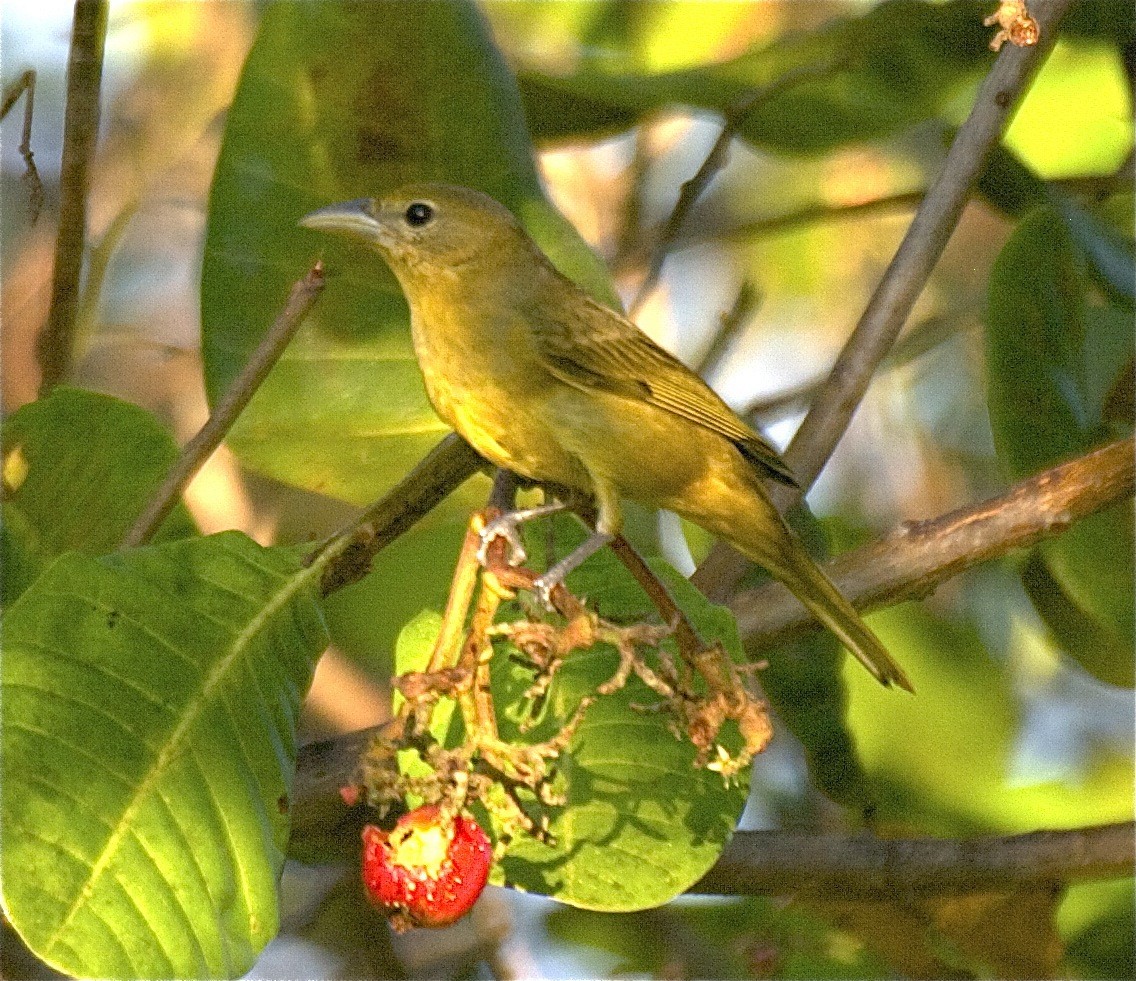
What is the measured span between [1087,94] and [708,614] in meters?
2.02

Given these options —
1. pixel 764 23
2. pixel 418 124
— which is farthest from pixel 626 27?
pixel 418 124

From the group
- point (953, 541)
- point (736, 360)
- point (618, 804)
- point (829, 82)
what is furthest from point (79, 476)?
point (736, 360)

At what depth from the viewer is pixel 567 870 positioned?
1.77 m

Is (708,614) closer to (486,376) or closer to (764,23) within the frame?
(486,376)

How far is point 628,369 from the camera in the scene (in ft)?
8.07

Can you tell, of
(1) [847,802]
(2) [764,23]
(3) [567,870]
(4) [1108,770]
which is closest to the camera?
(3) [567,870]

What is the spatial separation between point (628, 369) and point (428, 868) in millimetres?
1056

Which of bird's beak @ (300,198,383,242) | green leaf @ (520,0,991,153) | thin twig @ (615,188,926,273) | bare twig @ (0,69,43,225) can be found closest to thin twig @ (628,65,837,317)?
green leaf @ (520,0,991,153)

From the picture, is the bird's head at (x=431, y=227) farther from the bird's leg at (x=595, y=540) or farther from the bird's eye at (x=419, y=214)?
the bird's leg at (x=595, y=540)

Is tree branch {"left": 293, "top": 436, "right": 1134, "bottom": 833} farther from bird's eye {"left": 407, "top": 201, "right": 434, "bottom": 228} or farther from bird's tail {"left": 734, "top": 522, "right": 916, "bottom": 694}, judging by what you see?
bird's eye {"left": 407, "top": 201, "right": 434, "bottom": 228}

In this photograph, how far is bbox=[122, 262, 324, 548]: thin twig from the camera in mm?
1788

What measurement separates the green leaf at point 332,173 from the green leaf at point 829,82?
413 millimetres

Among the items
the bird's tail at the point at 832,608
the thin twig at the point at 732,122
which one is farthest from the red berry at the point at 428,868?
the thin twig at the point at 732,122

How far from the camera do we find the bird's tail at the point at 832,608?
7.42ft
